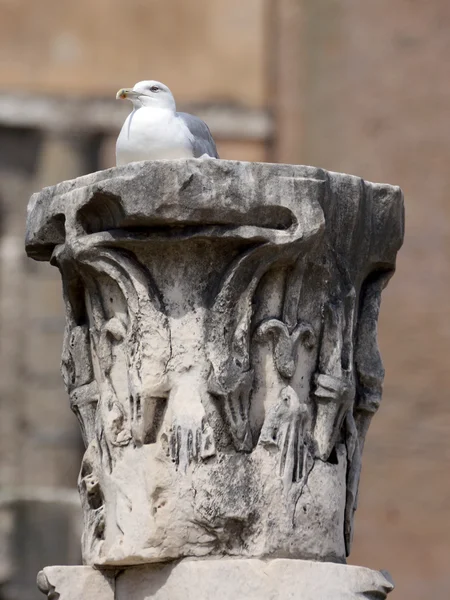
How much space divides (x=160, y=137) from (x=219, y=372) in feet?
2.20

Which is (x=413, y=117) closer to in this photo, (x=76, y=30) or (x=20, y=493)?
(x=76, y=30)

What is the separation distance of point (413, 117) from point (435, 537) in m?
2.38

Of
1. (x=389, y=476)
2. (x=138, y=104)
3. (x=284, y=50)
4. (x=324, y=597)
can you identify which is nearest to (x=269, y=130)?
(x=284, y=50)

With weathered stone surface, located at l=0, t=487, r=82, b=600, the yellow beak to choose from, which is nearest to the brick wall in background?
weathered stone surface, located at l=0, t=487, r=82, b=600

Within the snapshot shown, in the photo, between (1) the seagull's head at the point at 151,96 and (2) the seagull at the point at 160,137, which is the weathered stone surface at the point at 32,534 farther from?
(2) the seagull at the point at 160,137

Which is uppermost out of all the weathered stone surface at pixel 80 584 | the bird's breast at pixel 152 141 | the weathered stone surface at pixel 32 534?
the bird's breast at pixel 152 141

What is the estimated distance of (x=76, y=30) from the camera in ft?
36.7

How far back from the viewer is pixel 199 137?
4.95 meters

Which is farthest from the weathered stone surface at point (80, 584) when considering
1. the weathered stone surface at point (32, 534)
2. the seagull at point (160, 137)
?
the weathered stone surface at point (32, 534)

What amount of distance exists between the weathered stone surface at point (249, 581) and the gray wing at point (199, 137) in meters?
1.07

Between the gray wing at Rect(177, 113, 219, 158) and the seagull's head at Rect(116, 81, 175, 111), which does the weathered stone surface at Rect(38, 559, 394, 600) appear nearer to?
the gray wing at Rect(177, 113, 219, 158)

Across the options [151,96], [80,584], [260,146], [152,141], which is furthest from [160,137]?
[260,146]

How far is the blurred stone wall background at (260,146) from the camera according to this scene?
1048cm

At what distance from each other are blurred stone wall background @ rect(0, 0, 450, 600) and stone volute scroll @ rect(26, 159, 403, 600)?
5.65 metres
